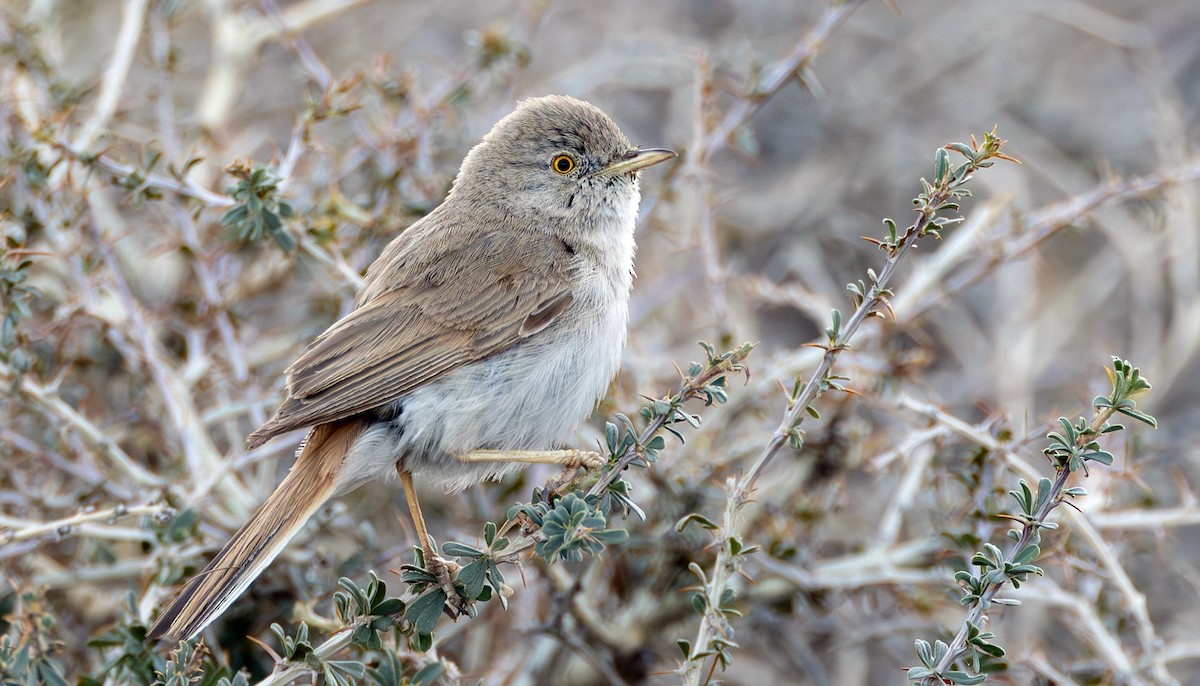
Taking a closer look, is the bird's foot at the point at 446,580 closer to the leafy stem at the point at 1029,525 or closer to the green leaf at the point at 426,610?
the green leaf at the point at 426,610

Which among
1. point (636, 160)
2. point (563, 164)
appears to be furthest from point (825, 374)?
point (563, 164)

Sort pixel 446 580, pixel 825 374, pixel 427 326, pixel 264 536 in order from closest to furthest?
pixel 825 374 < pixel 446 580 < pixel 264 536 < pixel 427 326

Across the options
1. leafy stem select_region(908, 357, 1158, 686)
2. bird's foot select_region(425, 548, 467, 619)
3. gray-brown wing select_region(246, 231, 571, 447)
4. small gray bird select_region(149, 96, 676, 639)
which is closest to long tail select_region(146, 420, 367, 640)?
small gray bird select_region(149, 96, 676, 639)

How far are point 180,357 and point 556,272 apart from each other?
180 centimetres

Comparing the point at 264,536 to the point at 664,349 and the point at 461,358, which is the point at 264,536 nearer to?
the point at 461,358

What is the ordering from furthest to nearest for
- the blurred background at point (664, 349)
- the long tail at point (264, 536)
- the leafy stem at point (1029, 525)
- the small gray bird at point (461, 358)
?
the blurred background at point (664, 349)
the small gray bird at point (461, 358)
the long tail at point (264, 536)
the leafy stem at point (1029, 525)

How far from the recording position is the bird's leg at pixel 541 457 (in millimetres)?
3186

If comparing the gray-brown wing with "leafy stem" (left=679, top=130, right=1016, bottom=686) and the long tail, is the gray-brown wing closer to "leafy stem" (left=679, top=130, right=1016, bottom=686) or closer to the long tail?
the long tail

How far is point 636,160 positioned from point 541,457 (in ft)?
3.66

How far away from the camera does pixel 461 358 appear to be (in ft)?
10.7

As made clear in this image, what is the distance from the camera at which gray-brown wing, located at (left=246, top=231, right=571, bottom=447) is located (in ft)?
10.3

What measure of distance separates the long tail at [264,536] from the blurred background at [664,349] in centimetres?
19

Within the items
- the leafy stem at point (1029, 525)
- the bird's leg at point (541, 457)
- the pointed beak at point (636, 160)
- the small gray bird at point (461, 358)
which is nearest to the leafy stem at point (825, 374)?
the leafy stem at point (1029, 525)

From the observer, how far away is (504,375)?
328cm
